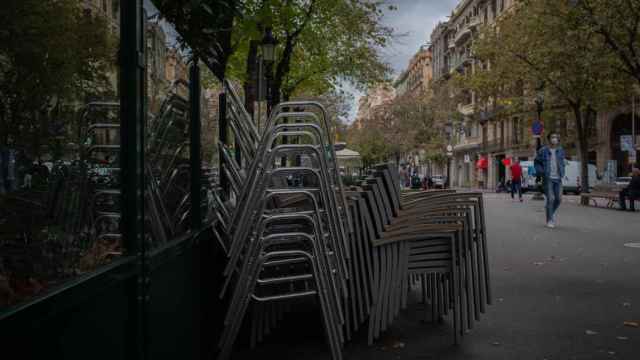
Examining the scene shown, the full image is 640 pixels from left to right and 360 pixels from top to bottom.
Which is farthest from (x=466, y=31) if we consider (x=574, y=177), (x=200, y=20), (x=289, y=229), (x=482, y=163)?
(x=200, y=20)

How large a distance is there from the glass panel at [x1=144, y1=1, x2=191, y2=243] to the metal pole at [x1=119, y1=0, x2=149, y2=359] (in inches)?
7.0

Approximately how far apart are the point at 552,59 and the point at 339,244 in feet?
73.0

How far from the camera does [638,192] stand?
21.2 metres

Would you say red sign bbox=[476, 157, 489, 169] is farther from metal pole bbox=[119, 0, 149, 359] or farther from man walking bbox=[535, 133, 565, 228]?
metal pole bbox=[119, 0, 149, 359]

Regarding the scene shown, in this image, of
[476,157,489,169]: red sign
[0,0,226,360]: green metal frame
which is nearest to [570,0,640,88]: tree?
[0,0,226,360]: green metal frame

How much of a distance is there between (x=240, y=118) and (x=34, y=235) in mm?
3173

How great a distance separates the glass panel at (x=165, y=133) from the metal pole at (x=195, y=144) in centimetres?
8

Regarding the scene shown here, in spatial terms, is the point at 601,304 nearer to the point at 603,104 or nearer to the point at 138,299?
the point at 138,299

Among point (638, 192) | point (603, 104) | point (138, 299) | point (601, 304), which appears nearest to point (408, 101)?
point (603, 104)

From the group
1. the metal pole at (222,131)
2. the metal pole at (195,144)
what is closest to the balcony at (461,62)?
the metal pole at (222,131)

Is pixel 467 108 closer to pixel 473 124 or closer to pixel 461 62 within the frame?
pixel 473 124

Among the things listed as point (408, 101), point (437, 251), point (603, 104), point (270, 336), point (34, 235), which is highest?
point (408, 101)

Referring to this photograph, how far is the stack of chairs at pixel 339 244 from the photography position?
12.5 ft

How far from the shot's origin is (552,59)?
941 inches
